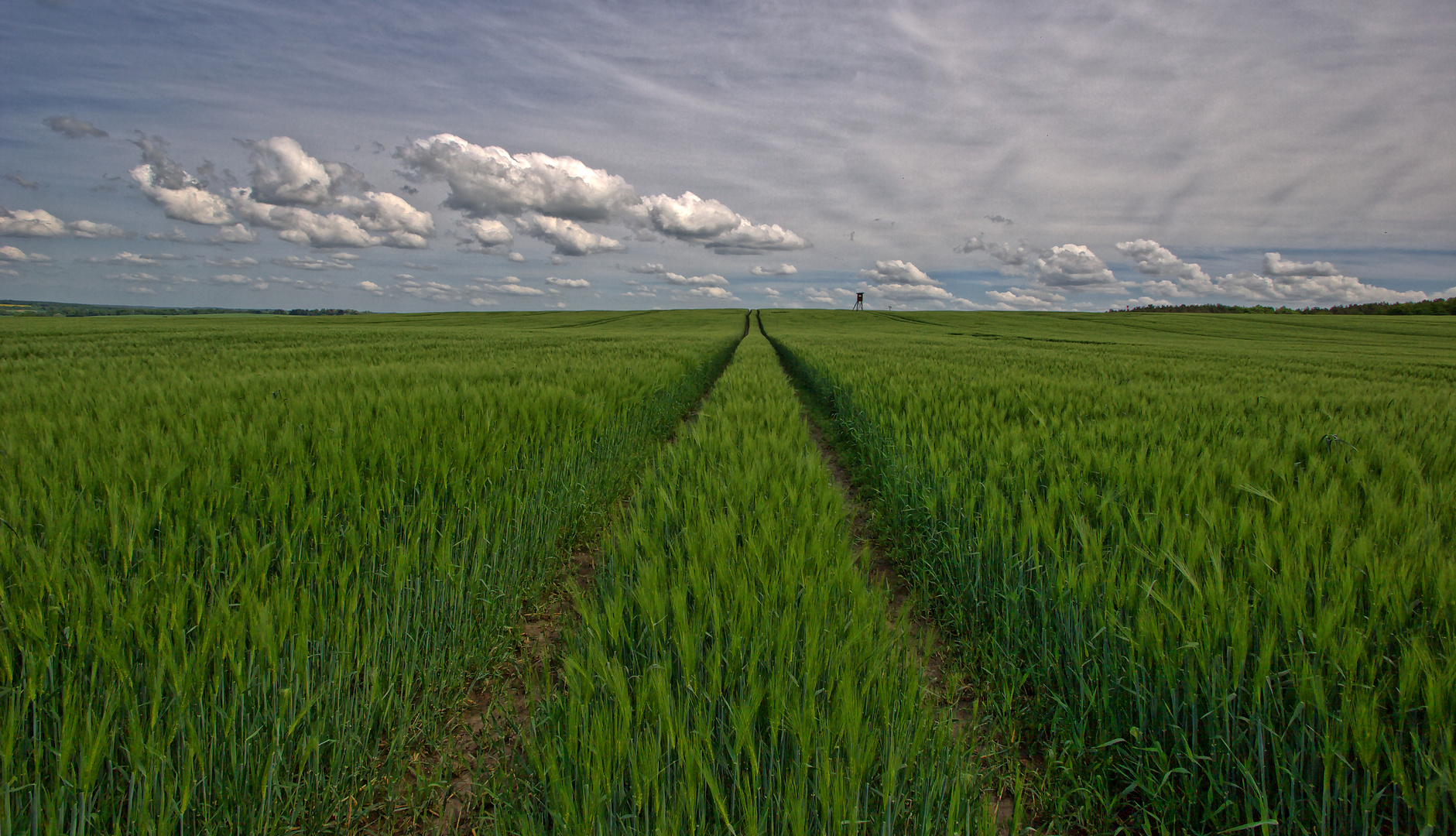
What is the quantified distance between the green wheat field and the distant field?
2 centimetres

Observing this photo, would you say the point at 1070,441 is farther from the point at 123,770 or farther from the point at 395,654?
the point at 123,770

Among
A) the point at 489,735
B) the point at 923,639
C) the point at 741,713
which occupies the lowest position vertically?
the point at 489,735

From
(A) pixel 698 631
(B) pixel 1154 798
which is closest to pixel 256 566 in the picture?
(A) pixel 698 631

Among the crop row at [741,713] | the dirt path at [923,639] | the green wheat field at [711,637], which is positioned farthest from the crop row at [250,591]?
the dirt path at [923,639]

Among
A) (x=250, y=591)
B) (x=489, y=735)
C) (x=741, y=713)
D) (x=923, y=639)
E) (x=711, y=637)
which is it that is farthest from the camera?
(x=923, y=639)

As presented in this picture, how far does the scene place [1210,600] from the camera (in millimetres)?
1651

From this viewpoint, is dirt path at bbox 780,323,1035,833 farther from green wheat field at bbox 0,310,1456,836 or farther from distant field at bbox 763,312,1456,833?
distant field at bbox 763,312,1456,833

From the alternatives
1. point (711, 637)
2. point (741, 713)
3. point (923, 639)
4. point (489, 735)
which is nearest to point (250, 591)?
point (489, 735)

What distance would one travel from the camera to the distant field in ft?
4.35

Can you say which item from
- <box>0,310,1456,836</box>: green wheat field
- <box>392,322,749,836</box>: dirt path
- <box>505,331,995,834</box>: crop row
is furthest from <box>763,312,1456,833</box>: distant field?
<box>392,322,749,836</box>: dirt path

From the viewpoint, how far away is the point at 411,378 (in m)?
6.33

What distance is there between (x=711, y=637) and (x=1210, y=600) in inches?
62.6

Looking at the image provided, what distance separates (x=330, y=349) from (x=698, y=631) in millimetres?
15997

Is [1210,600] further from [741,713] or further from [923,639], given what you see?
[741,713]
